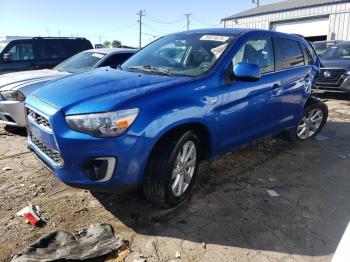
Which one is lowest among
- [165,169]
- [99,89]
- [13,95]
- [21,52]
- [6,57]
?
[165,169]

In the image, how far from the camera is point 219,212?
3551mm

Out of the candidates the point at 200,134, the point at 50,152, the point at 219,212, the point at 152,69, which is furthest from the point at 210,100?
the point at 50,152

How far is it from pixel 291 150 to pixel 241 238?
2.84 m

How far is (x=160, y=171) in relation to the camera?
3.21m

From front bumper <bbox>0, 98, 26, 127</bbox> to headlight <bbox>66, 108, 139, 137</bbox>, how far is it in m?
3.04

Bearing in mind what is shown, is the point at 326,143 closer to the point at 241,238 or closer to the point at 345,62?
the point at 241,238

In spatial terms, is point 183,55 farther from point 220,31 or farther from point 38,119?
point 38,119

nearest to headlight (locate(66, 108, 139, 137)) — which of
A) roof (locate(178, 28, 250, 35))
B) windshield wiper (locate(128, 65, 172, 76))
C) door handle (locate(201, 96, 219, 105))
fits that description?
door handle (locate(201, 96, 219, 105))

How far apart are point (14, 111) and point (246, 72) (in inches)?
147

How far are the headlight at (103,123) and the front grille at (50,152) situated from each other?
344 mm

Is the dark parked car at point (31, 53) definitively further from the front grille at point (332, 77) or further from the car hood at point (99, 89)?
the front grille at point (332, 77)

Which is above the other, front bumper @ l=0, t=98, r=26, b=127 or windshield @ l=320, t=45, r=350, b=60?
windshield @ l=320, t=45, r=350, b=60

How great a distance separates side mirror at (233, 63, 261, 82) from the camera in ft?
12.2

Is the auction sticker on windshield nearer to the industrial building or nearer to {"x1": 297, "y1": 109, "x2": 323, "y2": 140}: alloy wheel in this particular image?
{"x1": 297, "y1": 109, "x2": 323, "y2": 140}: alloy wheel
